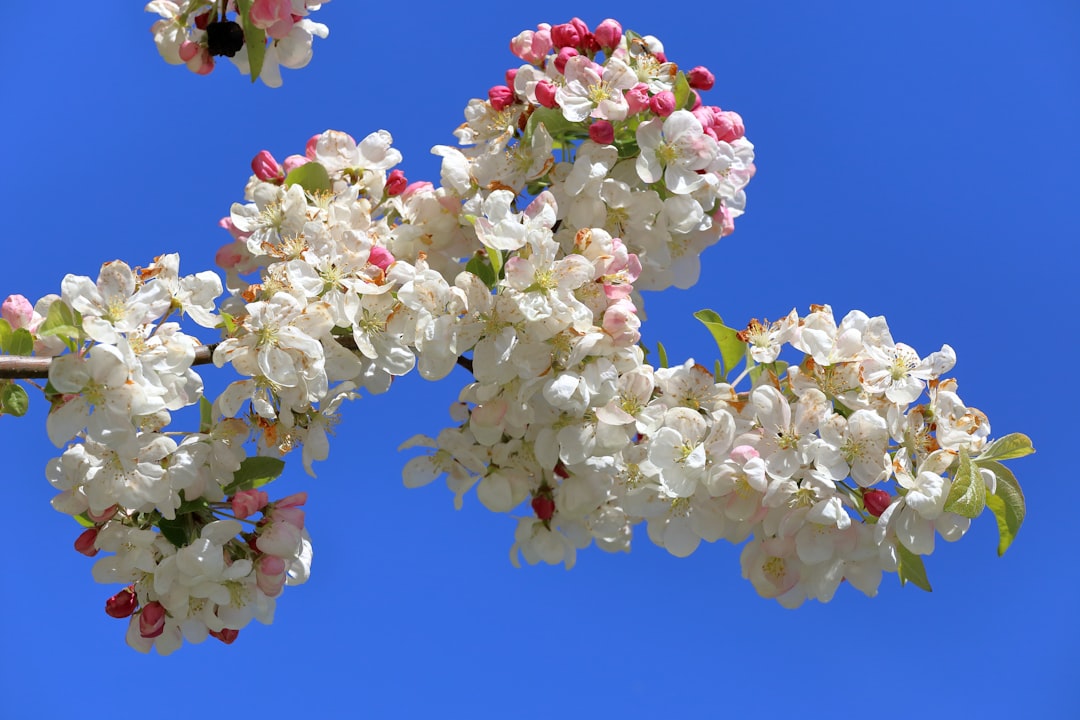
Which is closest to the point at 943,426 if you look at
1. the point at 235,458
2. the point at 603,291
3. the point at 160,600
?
the point at 603,291

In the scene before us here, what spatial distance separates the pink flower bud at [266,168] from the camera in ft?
8.64

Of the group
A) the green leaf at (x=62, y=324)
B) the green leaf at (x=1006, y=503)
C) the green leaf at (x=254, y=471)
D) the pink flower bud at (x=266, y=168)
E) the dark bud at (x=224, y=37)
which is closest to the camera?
the green leaf at (x=62, y=324)

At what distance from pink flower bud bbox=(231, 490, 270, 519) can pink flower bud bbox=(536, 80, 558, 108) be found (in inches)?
40.9

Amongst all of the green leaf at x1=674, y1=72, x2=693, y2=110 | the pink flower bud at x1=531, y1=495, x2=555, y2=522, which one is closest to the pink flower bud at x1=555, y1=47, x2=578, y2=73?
the green leaf at x1=674, y1=72, x2=693, y2=110

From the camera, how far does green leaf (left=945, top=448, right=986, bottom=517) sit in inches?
80.4

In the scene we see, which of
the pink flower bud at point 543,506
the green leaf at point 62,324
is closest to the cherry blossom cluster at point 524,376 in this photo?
the green leaf at point 62,324

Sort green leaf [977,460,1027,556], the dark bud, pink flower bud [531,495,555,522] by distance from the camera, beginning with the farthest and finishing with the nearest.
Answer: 1. pink flower bud [531,495,555,522]
2. the dark bud
3. green leaf [977,460,1027,556]

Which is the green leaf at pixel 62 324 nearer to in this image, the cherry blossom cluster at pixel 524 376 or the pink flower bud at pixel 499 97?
the cherry blossom cluster at pixel 524 376

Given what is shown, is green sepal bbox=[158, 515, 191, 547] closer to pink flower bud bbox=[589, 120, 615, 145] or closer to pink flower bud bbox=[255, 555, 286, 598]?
pink flower bud bbox=[255, 555, 286, 598]

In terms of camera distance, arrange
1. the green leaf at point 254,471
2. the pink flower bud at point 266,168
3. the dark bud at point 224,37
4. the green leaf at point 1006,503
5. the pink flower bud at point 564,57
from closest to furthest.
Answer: the green leaf at point 1006,503, the green leaf at point 254,471, the dark bud at point 224,37, the pink flower bud at point 564,57, the pink flower bud at point 266,168

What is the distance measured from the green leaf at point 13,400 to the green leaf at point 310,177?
2.91 ft

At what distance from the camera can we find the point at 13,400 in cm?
186

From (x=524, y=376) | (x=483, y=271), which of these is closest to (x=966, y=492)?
(x=524, y=376)

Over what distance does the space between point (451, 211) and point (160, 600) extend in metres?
1.02
